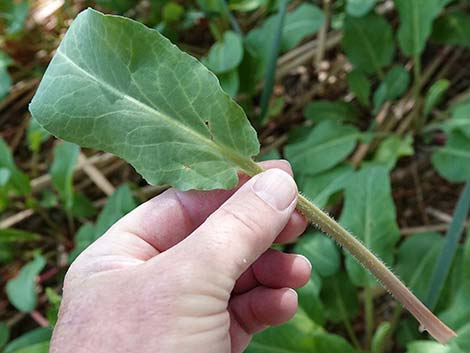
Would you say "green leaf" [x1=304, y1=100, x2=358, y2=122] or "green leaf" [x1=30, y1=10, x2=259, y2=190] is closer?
"green leaf" [x1=30, y1=10, x2=259, y2=190]

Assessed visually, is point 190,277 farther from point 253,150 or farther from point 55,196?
point 55,196

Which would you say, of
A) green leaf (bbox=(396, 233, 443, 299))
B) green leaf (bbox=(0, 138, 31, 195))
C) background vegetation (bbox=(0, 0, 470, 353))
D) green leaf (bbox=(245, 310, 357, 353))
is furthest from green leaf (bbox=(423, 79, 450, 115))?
green leaf (bbox=(0, 138, 31, 195))

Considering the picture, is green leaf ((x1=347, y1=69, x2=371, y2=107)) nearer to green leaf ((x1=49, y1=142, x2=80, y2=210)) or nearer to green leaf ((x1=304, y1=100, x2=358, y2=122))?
green leaf ((x1=304, y1=100, x2=358, y2=122))

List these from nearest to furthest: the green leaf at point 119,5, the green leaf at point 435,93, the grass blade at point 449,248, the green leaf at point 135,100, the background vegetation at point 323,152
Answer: the green leaf at point 135,100
the grass blade at point 449,248
the background vegetation at point 323,152
the green leaf at point 435,93
the green leaf at point 119,5

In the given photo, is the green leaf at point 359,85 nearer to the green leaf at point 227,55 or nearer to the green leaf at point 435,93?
the green leaf at point 435,93

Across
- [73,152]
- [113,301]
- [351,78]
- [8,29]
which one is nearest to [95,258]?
[113,301]

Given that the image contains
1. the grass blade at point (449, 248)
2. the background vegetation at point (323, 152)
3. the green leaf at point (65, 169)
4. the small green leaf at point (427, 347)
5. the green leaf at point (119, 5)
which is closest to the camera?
the small green leaf at point (427, 347)

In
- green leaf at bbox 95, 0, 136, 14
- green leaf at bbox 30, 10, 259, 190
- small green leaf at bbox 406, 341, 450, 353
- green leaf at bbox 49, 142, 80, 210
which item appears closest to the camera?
green leaf at bbox 30, 10, 259, 190

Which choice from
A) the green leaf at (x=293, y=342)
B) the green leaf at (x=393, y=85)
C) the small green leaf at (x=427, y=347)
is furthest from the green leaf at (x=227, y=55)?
the small green leaf at (x=427, y=347)
